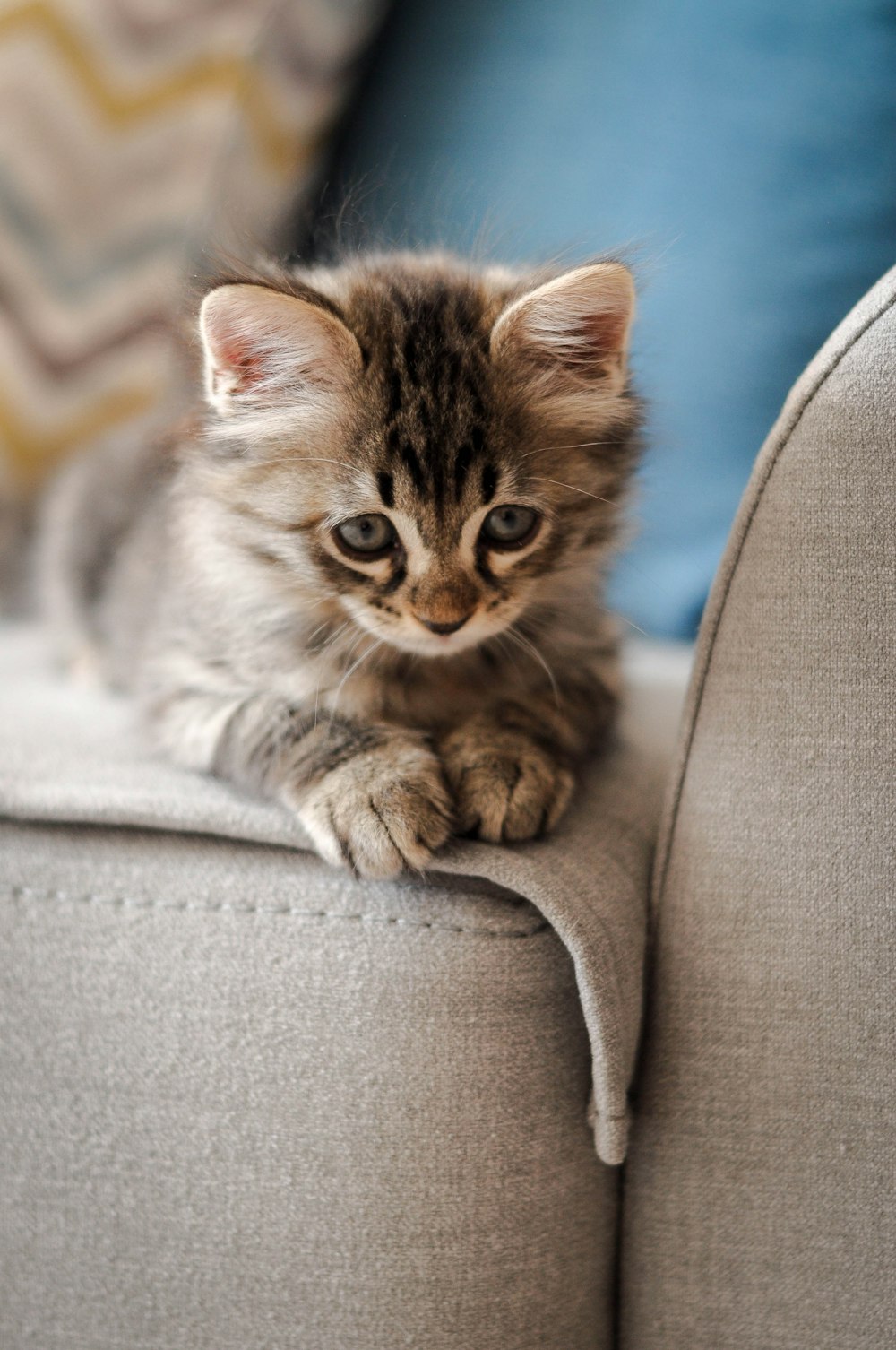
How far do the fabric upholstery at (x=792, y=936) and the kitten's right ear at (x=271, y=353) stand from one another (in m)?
0.35

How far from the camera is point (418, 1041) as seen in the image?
73cm

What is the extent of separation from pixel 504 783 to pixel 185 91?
138 cm

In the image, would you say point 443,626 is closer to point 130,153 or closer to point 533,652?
point 533,652

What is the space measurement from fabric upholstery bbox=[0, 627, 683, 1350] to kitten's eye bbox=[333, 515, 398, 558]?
0.24 m

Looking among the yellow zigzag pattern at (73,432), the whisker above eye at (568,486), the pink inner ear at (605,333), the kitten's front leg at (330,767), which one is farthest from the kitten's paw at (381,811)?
the yellow zigzag pattern at (73,432)

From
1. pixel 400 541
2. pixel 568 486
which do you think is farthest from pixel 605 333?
pixel 400 541

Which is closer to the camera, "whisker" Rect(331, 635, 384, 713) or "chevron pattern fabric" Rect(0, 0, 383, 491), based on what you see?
"whisker" Rect(331, 635, 384, 713)

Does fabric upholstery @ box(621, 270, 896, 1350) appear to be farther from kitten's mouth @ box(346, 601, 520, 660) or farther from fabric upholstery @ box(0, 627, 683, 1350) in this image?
kitten's mouth @ box(346, 601, 520, 660)

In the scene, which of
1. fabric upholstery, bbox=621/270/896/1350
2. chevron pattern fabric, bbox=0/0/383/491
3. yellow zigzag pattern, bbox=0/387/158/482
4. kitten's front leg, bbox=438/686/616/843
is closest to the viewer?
fabric upholstery, bbox=621/270/896/1350

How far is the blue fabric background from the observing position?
4.15ft

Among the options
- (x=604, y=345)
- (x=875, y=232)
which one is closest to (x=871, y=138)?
(x=875, y=232)

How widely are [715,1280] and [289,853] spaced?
43 centimetres

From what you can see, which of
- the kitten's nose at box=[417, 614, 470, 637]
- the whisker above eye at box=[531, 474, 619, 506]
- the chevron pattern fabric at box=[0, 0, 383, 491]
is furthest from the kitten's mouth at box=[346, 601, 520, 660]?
the chevron pattern fabric at box=[0, 0, 383, 491]

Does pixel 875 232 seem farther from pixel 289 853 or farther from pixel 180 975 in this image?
pixel 180 975
